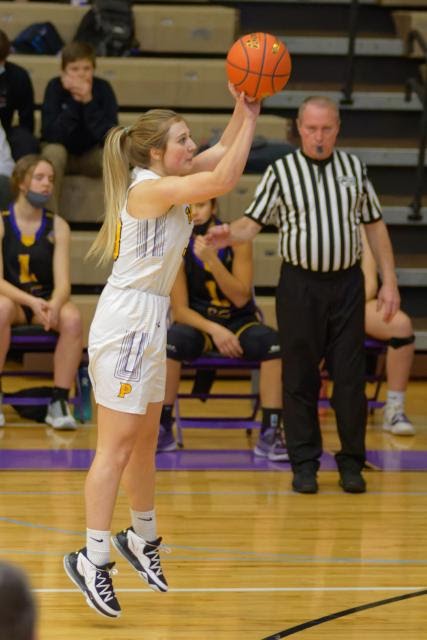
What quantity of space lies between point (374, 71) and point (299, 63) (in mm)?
638

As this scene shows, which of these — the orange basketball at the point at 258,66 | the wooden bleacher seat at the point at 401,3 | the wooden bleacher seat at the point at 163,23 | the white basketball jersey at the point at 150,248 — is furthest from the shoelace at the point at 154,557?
the wooden bleacher seat at the point at 401,3

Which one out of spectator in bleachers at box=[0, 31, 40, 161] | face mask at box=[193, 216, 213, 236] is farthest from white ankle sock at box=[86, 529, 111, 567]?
spectator in bleachers at box=[0, 31, 40, 161]

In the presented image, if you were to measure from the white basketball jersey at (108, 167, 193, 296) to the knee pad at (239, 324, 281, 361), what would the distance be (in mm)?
2281

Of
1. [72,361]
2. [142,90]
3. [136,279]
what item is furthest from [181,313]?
[142,90]

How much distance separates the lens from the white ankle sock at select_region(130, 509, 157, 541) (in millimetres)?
3943

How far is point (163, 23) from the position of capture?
9352 millimetres

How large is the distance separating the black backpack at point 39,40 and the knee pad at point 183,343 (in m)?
3.72

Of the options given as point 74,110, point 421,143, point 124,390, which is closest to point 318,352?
point 124,390

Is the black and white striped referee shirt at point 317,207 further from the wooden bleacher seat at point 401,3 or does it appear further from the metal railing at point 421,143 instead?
the wooden bleacher seat at point 401,3

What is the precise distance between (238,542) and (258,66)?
190 cm

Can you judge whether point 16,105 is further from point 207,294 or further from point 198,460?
point 198,460

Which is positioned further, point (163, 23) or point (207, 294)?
point (163, 23)

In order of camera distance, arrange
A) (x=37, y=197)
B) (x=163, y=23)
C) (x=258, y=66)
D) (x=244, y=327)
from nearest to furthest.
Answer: (x=258, y=66), (x=244, y=327), (x=37, y=197), (x=163, y=23)

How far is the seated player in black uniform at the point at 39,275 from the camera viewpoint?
20.9 ft
